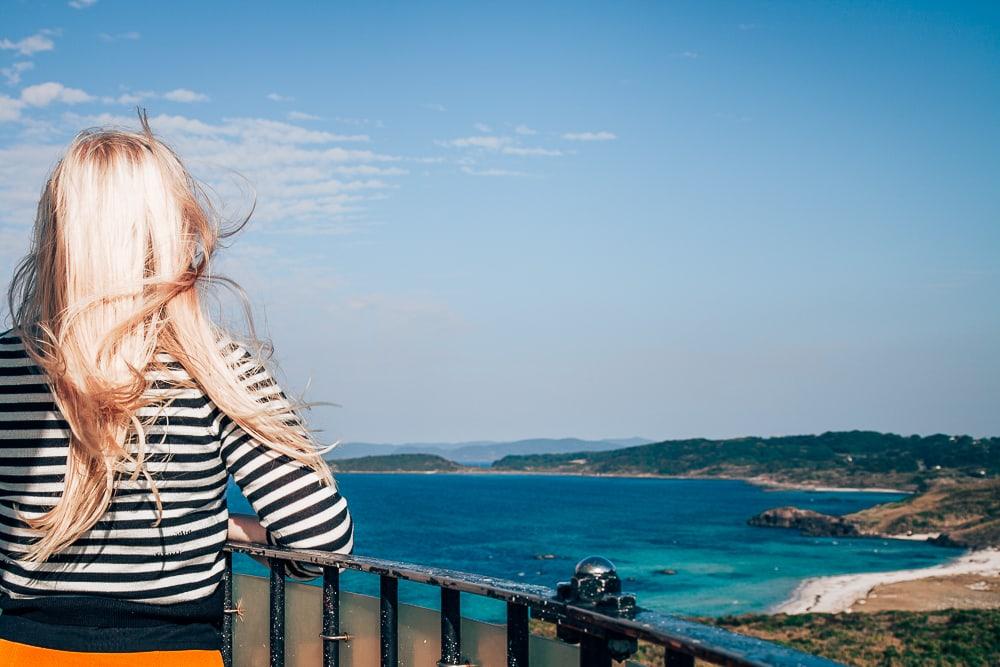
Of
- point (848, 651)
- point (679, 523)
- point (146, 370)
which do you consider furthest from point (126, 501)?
point (679, 523)

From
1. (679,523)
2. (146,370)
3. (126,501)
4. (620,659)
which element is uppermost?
(146,370)

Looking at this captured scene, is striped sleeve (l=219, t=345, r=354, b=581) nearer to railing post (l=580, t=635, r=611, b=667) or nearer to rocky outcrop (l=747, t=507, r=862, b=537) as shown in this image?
railing post (l=580, t=635, r=611, b=667)

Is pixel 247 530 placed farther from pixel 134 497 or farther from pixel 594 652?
pixel 594 652

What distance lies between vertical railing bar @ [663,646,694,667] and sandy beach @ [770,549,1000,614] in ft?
191

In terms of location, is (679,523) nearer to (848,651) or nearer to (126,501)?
(848,651)

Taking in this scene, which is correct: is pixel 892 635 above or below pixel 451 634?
below

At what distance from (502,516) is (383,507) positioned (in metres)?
20.6

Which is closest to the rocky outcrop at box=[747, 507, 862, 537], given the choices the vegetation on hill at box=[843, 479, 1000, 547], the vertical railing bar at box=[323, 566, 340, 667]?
the vegetation on hill at box=[843, 479, 1000, 547]

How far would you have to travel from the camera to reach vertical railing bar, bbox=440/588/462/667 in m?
2.40

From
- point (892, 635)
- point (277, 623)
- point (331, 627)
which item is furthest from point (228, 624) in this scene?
point (892, 635)

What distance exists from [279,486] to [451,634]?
0.89 m

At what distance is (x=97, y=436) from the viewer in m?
1.55

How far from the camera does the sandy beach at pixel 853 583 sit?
190 feet

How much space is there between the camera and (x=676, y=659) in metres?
1.56
